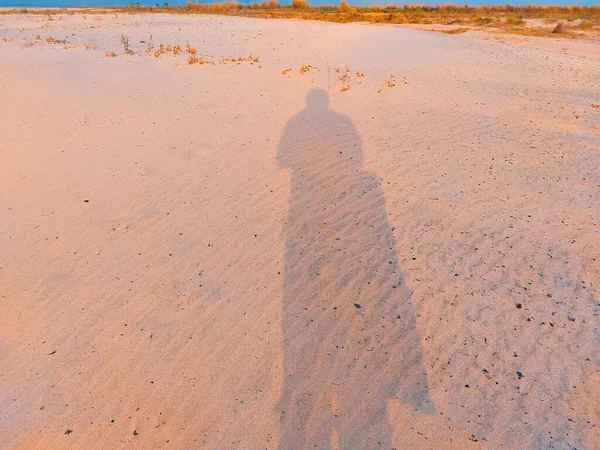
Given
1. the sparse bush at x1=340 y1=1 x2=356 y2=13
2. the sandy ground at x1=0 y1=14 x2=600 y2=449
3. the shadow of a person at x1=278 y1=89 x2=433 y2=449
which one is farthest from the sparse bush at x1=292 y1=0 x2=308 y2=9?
the shadow of a person at x1=278 y1=89 x2=433 y2=449

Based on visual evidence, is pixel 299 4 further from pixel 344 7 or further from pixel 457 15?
pixel 457 15

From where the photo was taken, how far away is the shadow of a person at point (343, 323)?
8.07 feet

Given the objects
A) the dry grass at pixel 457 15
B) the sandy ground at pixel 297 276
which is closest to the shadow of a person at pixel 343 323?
the sandy ground at pixel 297 276

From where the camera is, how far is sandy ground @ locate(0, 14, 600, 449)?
2.49 m

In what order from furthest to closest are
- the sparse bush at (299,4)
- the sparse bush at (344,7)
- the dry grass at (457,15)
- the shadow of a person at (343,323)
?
1. the sparse bush at (299,4)
2. the sparse bush at (344,7)
3. the dry grass at (457,15)
4. the shadow of a person at (343,323)

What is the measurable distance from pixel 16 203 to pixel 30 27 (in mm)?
17668

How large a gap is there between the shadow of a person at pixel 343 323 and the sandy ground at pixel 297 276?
14 mm

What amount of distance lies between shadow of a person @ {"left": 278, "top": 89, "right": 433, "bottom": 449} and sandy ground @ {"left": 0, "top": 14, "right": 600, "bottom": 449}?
0.01 meters

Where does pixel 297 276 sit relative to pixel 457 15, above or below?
above

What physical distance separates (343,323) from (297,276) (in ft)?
2.08

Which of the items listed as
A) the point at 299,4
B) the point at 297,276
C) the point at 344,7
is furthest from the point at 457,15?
→ the point at 297,276

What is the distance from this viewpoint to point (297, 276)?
3484mm

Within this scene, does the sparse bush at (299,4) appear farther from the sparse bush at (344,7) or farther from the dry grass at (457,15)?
the sparse bush at (344,7)

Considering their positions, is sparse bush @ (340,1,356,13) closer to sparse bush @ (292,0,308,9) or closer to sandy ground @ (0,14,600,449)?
sparse bush @ (292,0,308,9)
